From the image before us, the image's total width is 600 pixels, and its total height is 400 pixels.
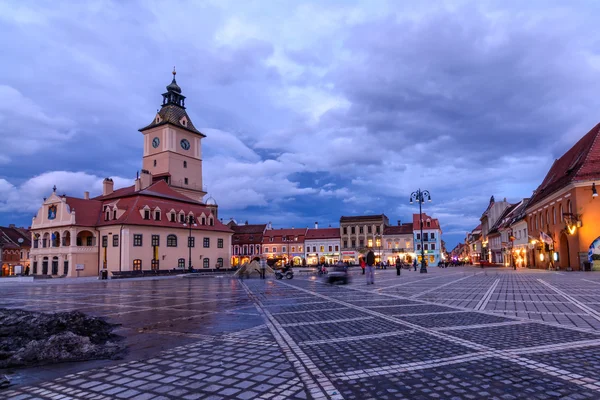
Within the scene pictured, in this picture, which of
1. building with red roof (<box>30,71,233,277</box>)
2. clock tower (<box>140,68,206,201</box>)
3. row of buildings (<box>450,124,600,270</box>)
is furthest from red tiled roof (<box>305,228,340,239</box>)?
row of buildings (<box>450,124,600,270</box>)

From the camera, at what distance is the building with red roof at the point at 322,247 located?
89.0 metres

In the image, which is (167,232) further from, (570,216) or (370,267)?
(570,216)

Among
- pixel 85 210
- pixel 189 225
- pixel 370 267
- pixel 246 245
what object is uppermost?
pixel 85 210

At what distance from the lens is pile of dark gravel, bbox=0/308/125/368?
22.4ft

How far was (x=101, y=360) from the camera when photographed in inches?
262

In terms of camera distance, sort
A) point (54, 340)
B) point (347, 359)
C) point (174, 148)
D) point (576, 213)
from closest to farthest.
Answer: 1. point (347, 359)
2. point (54, 340)
3. point (576, 213)
4. point (174, 148)

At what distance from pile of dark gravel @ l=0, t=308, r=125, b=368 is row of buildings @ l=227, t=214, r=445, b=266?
2954 inches

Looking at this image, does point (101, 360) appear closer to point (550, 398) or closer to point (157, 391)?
point (157, 391)

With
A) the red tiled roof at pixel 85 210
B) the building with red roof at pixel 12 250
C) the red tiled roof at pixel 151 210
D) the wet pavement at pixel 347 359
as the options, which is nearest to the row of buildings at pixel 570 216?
the wet pavement at pixel 347 359

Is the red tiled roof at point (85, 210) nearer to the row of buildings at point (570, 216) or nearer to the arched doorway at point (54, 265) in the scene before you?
the arched doorway at point (54, 265)

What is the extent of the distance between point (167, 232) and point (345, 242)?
4445cm

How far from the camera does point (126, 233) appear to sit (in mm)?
48844

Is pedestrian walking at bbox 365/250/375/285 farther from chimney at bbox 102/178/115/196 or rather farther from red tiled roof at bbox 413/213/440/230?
red tiled roof at bbox 413/213/440/230

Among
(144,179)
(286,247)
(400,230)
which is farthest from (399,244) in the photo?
(144,179)
